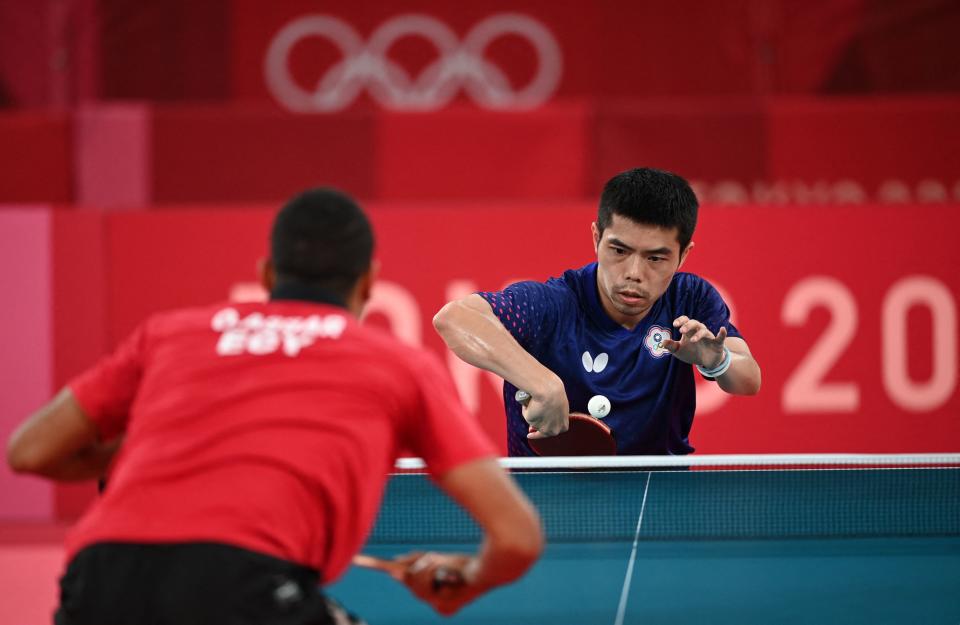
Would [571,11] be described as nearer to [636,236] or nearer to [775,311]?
[775,311]

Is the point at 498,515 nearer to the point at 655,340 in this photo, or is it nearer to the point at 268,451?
the point at 268,451

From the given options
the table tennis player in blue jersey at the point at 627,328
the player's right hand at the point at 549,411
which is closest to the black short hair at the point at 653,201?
the table tennis player in blue jersey at the point at 627,328

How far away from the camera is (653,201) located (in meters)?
3.31

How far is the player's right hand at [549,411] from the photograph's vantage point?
296cm

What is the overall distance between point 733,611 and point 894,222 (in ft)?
14.4

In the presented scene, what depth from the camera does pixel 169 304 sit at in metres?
6.61

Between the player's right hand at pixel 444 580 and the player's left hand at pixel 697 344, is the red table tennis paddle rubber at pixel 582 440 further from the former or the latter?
Answer: the player's right hand at pixel 444 580

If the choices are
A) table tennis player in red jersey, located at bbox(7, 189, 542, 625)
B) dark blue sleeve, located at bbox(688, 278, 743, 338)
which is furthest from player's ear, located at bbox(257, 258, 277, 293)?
dark blue sleeve, located at bbox(688, 278, 743, 338)

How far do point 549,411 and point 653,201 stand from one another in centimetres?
76

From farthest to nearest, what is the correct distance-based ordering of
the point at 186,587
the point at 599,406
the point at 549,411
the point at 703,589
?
the point at 599,406 → the point at 549,411 → the point at 703,589 → the point at 186,587

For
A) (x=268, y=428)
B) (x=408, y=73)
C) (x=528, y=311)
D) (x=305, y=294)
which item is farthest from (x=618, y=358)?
(x=408, y=73)

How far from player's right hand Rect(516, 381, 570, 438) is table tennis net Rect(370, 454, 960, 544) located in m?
0.10

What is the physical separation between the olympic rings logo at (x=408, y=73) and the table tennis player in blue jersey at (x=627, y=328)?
6027 mm

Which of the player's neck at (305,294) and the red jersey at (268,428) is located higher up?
the player's neck at (305,294)
